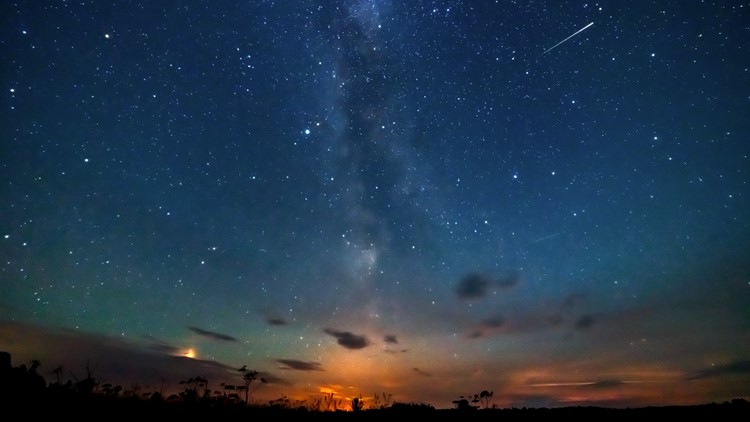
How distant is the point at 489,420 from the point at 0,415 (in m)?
8.97

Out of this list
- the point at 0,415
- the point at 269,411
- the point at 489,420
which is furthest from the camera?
the point at 269,411

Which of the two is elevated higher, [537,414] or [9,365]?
[9,365]

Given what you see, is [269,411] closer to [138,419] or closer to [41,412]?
[138,419]

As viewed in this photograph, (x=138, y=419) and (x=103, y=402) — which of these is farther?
(x=103, y=402)

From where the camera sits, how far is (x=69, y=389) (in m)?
8.91

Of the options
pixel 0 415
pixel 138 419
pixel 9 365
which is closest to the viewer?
pixel 0 415

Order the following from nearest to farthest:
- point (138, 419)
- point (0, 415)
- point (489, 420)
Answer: point (0, 415) < point (138, 419) < point (489, 420)

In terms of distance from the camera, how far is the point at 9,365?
929cm

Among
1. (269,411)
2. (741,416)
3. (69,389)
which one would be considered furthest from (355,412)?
(741,416)

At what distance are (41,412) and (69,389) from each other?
7.70ft

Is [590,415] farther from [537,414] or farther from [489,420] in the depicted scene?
[489,420]

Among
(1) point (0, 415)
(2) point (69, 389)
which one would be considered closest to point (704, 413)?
(1) point (0, 415)

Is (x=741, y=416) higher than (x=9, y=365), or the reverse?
(x=9, y=365)

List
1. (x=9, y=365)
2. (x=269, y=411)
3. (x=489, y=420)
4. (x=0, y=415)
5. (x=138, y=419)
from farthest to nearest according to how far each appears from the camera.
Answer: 1. (x=9, y=365)
2. (x=269, y=411)
3. (x=489, y=420)
4. (x=138, y=419)
5. (x=0, y=415)
